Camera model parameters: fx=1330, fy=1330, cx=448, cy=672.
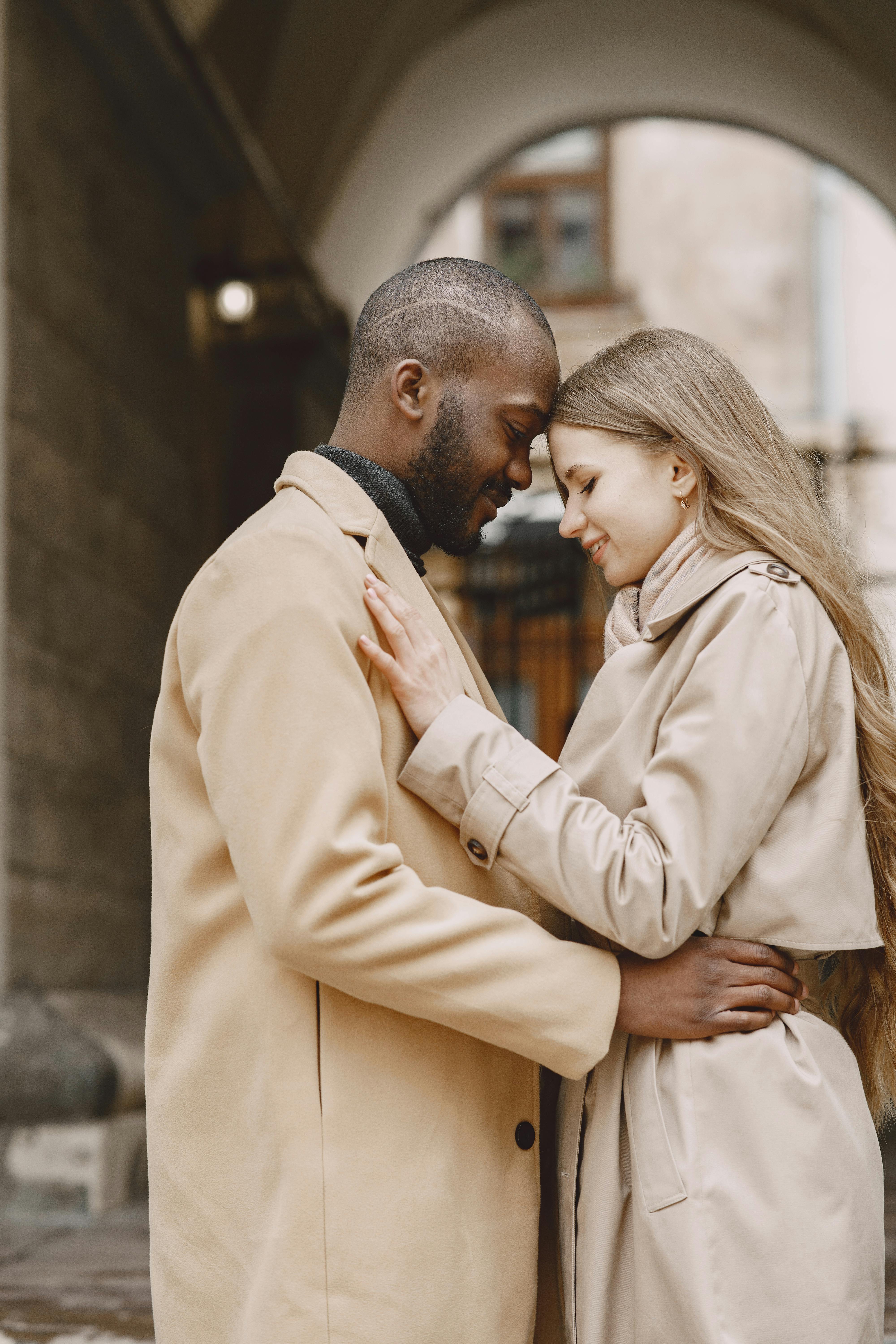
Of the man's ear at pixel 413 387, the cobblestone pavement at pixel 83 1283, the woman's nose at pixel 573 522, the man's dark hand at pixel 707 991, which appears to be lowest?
the cobblestone pavement at pixel 83 1283

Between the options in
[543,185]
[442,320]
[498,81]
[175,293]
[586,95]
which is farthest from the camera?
[543,185]

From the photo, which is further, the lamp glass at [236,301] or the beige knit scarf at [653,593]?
the lamp glass at [236,301]

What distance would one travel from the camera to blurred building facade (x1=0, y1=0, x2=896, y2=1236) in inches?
195

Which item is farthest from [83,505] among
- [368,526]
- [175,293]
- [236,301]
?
[368,526]

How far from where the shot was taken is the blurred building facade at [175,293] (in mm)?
4953

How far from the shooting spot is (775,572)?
1.86 meters

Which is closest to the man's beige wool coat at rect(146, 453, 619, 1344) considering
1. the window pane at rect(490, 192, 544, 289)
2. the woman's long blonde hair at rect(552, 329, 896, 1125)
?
the woman's long blonde hair at rect(552, 329, 896, 1125)

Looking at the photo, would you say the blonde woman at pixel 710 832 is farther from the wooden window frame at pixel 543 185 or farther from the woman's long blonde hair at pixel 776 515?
the wooden window frame at pixel 543 185

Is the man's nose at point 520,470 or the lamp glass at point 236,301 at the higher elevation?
the lamp glass at point 236,301

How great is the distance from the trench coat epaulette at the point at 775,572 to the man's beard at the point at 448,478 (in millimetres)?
469

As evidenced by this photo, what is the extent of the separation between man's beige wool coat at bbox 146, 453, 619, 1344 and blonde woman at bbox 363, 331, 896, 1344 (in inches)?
3.9

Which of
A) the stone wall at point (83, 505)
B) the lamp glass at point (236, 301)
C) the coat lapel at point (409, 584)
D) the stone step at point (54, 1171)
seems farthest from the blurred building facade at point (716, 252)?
the coat lapel at point (409, 584)

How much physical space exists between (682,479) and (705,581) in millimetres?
201

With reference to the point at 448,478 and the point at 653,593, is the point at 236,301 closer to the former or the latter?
the point at 448,478
